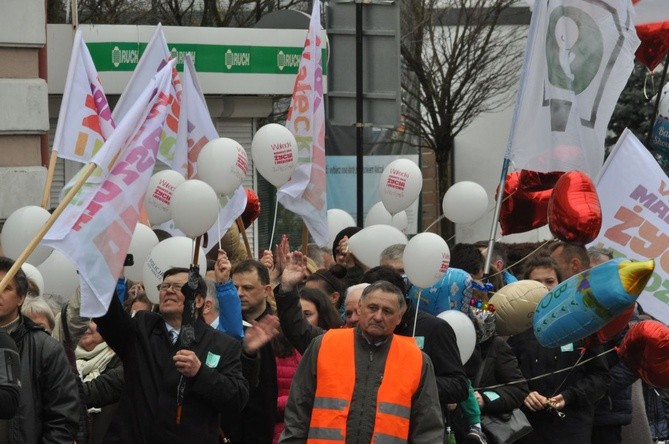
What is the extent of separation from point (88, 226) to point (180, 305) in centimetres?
61

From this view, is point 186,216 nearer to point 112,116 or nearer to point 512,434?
point 512,434

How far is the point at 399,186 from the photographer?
1304 centimetres

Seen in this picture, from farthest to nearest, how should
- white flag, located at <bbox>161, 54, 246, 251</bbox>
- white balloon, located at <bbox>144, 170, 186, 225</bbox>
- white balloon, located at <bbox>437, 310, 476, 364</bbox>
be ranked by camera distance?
white flag, located at <bbox>161, 54, 246, 251</bbox>, white balloon, located at <bbox>144, 170, 186, 225</bbox>, white balloon, located at <bbox>437, 310, 476, 364</bbox>

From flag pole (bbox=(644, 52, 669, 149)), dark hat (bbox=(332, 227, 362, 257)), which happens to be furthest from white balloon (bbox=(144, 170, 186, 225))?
flag pole (bbox=(644, 52, 669, 149))

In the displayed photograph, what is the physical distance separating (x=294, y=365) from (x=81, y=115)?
2795 mm

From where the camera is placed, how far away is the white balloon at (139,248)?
984cm

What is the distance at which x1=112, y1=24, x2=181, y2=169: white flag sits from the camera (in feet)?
38.8

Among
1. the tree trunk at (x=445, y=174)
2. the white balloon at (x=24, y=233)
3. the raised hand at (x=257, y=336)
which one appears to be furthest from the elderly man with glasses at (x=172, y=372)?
the tree trunk at (x=445, y=174)

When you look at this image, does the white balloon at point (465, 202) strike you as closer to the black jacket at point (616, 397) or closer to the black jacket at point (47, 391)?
the black jacket at point (616, 397)

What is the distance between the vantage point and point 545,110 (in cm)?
1132

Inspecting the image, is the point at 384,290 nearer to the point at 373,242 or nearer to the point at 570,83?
the point at 373,242

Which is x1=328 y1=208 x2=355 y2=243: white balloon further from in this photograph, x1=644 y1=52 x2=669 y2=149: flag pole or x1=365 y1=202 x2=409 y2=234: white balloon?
x1=644 y1=52 x2=669 y2=149: flag pole

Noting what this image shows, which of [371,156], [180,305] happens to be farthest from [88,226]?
[371,156]

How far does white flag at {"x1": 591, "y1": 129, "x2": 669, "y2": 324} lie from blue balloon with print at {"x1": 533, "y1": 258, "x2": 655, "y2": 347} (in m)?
1.79
